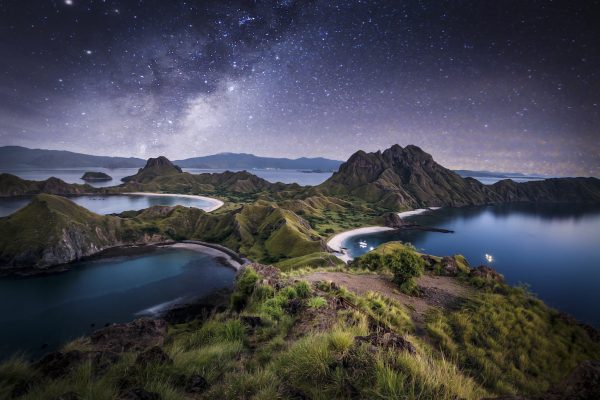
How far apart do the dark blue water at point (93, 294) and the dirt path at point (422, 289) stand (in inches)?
2319

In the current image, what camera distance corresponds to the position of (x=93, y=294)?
233 ft

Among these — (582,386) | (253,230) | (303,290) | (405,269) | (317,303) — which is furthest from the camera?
(253,230)

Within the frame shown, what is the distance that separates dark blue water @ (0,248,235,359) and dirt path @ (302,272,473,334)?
58891 mm

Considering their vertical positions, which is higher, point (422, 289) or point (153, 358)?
point (153, 358)

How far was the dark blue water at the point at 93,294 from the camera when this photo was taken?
54.2 m

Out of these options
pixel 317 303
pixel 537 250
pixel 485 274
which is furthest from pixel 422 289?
pixel 537 250

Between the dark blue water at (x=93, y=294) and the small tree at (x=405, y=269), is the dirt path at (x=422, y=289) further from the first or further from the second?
the dark blue water at (x=93, y=294)

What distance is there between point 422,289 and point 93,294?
87.4m

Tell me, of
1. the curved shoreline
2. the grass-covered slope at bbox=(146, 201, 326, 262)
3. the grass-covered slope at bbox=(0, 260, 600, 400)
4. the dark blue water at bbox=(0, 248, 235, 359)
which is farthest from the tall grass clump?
the curved shoreline

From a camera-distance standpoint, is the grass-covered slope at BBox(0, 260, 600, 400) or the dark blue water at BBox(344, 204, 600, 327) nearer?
the grass-covered slope at BBox(0, 260, 600, 400)

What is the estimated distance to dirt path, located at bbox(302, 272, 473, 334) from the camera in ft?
49.4

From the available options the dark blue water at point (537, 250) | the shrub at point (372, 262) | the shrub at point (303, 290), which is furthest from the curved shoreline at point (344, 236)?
the shrub at point (303, 290)

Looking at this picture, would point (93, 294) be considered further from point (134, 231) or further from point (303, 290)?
point (303, 290)

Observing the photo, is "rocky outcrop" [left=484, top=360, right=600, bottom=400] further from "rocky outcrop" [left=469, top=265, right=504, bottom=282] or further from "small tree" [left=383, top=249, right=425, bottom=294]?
"rocky outcrop" [left=469, top=265, right=504, bottom=282]
